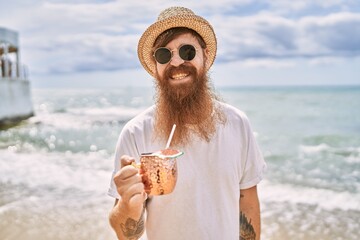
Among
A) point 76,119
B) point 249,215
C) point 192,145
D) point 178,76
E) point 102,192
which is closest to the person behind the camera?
point 192,145

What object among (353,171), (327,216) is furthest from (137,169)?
(353,171)

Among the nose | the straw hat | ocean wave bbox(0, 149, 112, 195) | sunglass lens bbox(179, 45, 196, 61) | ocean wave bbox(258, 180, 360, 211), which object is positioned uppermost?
the straw hat

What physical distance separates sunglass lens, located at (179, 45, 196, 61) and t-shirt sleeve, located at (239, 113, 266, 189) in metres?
0.43

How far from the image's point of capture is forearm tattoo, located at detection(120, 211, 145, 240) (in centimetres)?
208

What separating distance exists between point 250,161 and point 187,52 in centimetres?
65

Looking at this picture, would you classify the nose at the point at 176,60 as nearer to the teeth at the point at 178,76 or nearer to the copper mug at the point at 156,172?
the teeth at the point at 178,76

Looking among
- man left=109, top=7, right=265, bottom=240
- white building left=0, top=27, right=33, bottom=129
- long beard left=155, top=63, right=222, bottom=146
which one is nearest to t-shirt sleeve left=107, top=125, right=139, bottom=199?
man left=109, top=7, right=265, bottom=240

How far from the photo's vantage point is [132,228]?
7.08ft

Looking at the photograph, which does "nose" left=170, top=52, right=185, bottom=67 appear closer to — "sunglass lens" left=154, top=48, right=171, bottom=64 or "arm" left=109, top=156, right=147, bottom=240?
"sunglass lens" left=154, top=48, right=171, bottom=64

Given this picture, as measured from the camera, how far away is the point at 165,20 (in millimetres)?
2340

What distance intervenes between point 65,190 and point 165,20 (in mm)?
7225

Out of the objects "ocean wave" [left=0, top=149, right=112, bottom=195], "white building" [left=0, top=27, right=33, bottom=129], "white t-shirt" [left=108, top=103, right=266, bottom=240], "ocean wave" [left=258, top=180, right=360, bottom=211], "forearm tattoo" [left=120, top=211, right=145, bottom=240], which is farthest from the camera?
"white building" [left=0, top=27, right=33, bottom=129]

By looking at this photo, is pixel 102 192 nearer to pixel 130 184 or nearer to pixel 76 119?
pixel 130 184

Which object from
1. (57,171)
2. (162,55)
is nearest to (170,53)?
(162,55)
